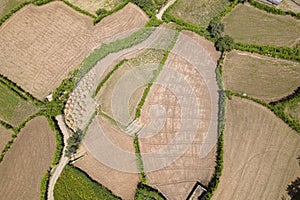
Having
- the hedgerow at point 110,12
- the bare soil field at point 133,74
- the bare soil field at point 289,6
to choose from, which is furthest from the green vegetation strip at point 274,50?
the hedgerow at point 110,12

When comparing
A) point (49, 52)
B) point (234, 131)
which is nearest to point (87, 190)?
point (234, 131)

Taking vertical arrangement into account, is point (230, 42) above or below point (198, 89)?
above

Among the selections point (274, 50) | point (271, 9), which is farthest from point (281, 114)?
point (271, 9)

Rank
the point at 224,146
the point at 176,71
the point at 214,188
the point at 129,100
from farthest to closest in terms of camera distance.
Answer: the point at 176,71 < the point at 129,100 < the point at 224,146 < the point at 214,188

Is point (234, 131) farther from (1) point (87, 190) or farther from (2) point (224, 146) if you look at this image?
(1) point (87, 190)

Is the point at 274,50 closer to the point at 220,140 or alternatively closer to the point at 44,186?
the point at 220,140

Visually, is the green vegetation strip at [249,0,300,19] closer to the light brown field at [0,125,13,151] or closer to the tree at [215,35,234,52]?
the tree at [215,35,234,52]
